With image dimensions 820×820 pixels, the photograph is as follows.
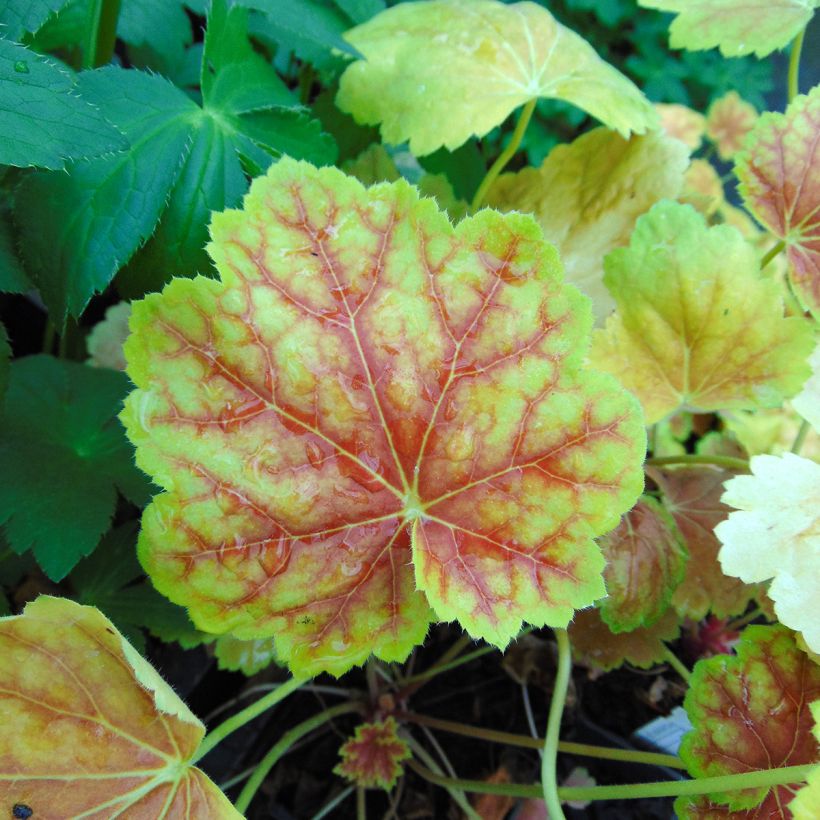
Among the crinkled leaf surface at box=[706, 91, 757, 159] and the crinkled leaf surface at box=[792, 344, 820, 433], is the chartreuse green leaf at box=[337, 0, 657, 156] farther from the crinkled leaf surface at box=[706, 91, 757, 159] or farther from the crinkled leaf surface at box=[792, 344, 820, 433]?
the crinkled leaf surface at box=[706, 91, 757, 159]

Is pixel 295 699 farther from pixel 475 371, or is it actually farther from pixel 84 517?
pixel 475 371

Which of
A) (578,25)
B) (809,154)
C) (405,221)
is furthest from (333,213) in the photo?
(578,25)

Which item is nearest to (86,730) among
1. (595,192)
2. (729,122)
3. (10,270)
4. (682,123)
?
(10,270)

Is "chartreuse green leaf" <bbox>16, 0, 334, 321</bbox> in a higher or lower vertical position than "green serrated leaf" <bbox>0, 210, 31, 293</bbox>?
higher

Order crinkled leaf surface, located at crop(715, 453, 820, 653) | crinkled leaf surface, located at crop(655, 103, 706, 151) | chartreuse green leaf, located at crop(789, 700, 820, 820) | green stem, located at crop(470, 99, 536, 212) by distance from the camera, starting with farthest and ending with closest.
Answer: crinkled leaf surface, located at crop(655, 103, 706, 151) < green stem, located at crop(470, 99, 536, 212) < crinkled leaf surface, located at crop(715, 453, 820, 653) < chartreuse green leaf, located at crop(789, 700, 820, 820)

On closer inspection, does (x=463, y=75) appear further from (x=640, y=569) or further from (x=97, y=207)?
(x=640, y=569)

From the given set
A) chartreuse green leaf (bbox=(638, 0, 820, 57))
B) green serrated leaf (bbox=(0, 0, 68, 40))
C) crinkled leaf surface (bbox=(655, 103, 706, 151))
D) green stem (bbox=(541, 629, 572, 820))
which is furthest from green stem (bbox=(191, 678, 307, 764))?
crinkled leaf surface (bbox=(655, 103, 706, 151))
